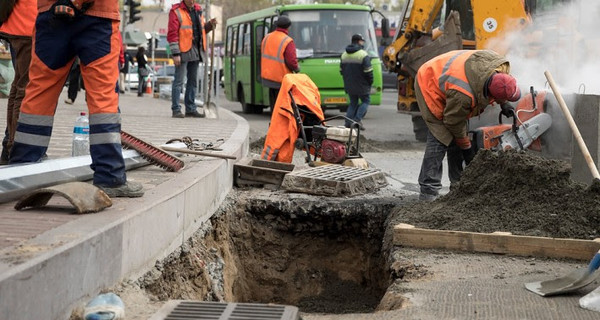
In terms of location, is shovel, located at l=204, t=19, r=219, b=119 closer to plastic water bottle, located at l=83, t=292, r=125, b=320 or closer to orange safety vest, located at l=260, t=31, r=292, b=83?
orange safety vest, located at l=260, t=31, r=292, b=83

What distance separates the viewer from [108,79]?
5.08 m

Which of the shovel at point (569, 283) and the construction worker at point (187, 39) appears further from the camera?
the construction worker at point (187, 39)

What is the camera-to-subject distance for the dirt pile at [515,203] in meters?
6.16

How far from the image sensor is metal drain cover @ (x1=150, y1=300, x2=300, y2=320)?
12.6 feet

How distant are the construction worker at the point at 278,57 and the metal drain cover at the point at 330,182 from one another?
4803 millimetres

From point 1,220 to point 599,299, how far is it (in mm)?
2964

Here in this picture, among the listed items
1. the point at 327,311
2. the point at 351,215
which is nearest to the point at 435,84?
the point at 351,215

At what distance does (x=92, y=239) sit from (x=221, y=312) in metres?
0.65

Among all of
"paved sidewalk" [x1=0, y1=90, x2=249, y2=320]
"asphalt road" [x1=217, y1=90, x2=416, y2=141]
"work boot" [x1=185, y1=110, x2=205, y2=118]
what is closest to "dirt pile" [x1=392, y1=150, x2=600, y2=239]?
"paved sidewalk" [x1=0, y1=90, x2=249, y2=320]

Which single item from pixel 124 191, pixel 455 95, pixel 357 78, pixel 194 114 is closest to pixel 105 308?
pixel 124 191

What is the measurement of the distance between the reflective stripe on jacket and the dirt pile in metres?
6.50

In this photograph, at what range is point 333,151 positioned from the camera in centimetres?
959

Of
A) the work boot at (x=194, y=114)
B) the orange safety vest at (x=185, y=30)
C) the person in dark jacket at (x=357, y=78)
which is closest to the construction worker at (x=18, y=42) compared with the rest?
the orange safety vest at (x=185, y=30)

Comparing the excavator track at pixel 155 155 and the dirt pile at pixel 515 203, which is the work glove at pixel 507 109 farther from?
the excavator track at pixel 155 155
